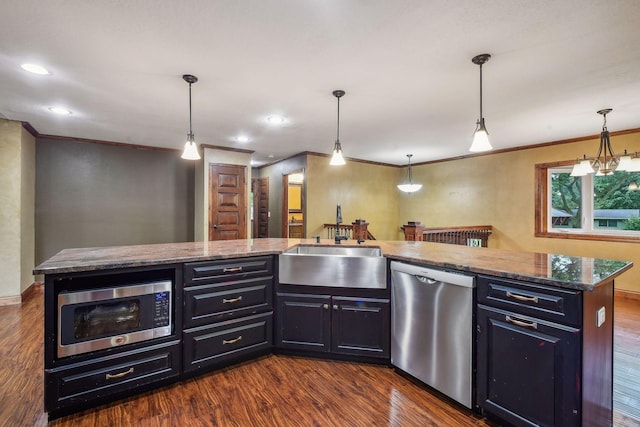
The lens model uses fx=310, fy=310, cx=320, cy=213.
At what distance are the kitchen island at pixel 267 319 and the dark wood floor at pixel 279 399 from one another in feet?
0.41

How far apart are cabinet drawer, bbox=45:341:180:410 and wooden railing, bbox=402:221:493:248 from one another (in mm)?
3228

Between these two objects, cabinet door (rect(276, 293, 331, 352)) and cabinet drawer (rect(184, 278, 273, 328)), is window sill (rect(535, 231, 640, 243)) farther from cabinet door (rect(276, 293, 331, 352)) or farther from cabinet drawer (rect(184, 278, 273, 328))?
cabinet drawer (rect(184, 278, 273, 328))

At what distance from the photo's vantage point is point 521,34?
6.53ft

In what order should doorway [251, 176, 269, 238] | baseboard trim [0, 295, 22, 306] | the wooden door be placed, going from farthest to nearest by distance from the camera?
doorway [251, 176, 269, 238] < the wooden door < baseboard trim [0, 295, 22, 306]

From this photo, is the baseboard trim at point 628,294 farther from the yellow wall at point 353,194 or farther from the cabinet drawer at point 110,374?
the cabinet drawer at point 110,374

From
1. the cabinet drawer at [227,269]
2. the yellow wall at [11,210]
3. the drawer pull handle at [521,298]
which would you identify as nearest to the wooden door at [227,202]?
the yellow wall at [11,210]

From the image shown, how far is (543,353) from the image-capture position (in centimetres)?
158

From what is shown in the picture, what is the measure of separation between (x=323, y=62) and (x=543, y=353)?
2327 millimetres

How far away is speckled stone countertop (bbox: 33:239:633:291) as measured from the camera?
164 centimetres

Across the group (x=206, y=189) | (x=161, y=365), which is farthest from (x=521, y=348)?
(x=206, y=189)

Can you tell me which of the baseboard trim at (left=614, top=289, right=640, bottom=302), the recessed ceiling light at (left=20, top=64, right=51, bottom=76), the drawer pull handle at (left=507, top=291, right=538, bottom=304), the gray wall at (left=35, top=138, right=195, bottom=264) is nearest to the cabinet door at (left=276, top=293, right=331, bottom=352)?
the drawer pull handle at (left=507, top=291, right=538, bottom=304)

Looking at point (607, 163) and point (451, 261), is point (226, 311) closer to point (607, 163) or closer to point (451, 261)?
point (451, 261)

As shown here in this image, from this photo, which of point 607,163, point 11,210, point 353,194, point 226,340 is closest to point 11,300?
point 11,210

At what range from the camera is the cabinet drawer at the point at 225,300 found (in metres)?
2.25
